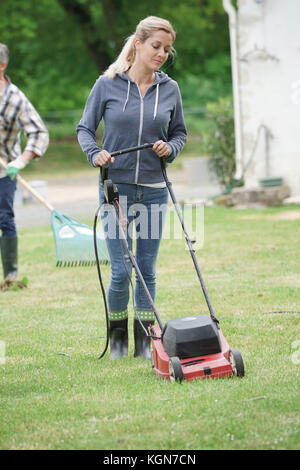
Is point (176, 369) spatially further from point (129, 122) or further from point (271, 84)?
point (271, 84)

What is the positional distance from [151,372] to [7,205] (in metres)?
2.96

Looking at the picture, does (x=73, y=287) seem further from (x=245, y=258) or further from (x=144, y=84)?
(x=144, y=84)

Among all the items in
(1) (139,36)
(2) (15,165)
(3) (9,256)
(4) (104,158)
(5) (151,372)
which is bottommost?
(5) (151,372)

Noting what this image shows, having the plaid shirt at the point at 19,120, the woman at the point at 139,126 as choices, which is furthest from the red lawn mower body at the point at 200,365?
the plaid shirt at the point at 19,120

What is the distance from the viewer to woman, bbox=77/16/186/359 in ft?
14.7

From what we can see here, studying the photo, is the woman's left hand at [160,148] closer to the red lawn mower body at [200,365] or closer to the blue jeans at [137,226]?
the blue jeans at [137,226]

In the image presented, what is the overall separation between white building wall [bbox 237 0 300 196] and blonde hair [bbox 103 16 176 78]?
26.5 feet

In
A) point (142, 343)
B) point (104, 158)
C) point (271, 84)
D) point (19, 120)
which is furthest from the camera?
point (271, 84)

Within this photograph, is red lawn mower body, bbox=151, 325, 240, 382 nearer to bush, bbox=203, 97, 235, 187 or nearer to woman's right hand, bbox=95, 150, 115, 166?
A: woman's right hand, bbox=95, 150, 115, 166

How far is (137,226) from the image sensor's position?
15.2 feet

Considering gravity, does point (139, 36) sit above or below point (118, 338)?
above

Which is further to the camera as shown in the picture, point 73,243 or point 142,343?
point 73,243

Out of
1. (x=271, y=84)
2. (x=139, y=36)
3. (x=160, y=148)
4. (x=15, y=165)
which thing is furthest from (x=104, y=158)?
(x=271, y=84)

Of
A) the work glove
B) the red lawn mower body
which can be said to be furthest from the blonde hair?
the work glove
